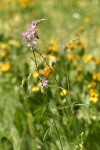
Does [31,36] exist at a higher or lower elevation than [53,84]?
lower

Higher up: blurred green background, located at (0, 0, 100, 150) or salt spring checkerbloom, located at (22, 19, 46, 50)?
blurred green background, located at (0, 0, 100, 150)

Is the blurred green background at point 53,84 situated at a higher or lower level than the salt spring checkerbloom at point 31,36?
higher

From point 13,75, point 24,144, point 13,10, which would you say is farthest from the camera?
point 13,10

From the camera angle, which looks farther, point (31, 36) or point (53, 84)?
point (53, 84)

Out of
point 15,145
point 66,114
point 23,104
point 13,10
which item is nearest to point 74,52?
point 23,104

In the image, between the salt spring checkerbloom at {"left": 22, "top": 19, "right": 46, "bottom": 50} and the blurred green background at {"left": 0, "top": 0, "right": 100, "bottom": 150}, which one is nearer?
the salt spring checkerbloom at {"left": 22, "top": 19, "right": 46, "bottom": 50}

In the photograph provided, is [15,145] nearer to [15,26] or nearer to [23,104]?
[23,104]

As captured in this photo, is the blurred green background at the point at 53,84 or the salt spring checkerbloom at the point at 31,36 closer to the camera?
the salt spring checkerbloom at the point at 31,36

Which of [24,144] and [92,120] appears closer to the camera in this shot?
[24,144]
